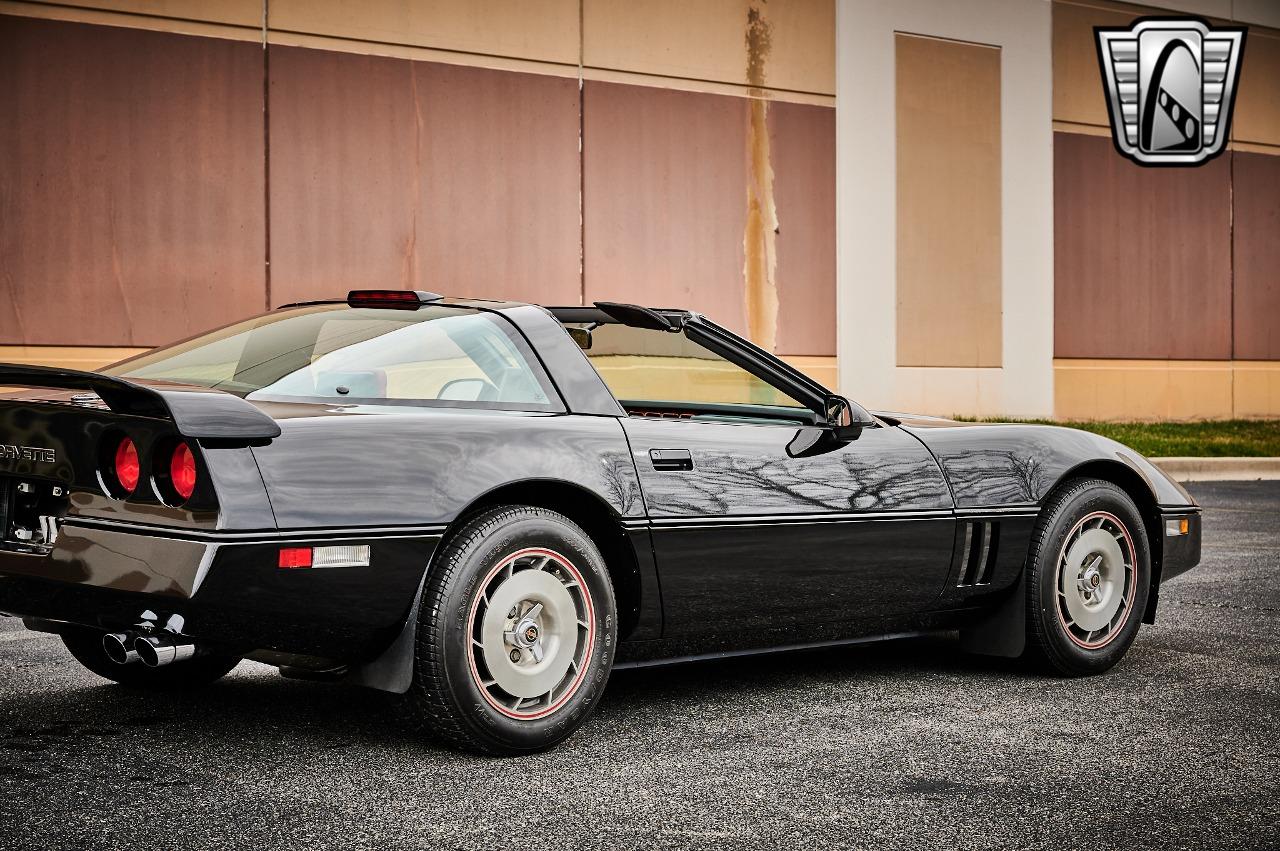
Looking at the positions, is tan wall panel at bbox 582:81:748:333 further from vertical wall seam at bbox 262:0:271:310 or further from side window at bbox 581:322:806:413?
vertical wall seam at bbox 262:0:271:310

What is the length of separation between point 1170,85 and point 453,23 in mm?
11076

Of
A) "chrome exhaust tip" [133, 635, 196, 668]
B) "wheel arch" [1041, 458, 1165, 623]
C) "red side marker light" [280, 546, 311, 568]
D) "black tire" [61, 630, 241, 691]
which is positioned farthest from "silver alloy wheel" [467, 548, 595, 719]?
"wheel arch" [1041, 458, 1165, 623]

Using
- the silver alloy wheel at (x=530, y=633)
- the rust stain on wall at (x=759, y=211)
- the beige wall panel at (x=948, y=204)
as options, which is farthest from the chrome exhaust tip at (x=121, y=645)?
the beige wall panel at (x=948, y=204)

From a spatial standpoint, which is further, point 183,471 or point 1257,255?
point 1257,255

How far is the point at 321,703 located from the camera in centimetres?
461

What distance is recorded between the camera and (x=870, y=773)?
3.81 meters

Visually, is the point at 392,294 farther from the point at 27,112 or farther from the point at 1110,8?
the point at 1110,8

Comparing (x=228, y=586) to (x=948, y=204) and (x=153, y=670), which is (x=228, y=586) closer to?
(x=153, y=670)

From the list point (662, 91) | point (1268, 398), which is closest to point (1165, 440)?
point (1268, 398)

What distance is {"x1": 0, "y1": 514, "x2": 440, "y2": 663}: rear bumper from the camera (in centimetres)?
343

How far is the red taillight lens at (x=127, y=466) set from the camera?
11.6ft

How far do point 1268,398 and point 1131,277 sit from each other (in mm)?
3449

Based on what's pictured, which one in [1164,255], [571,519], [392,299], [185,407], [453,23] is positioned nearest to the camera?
[185,407]

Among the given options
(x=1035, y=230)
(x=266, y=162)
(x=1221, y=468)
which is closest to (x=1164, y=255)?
(x=1035, y=230)
